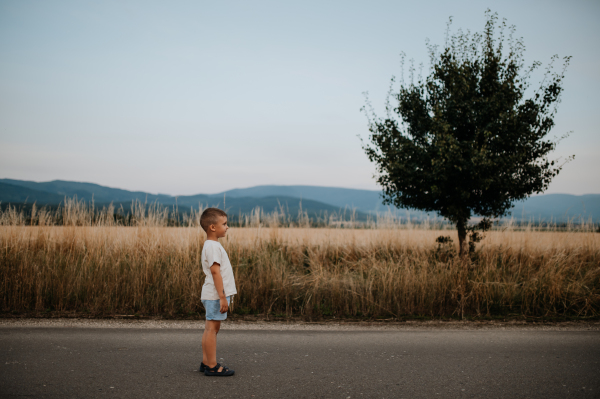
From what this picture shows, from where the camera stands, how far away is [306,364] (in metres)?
4.09

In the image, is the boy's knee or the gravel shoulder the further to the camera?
the gravel shoulder

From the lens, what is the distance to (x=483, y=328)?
5.82 meters

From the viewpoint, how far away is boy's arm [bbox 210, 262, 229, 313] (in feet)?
11.6

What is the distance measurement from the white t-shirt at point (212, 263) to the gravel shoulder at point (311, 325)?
2.23 meters

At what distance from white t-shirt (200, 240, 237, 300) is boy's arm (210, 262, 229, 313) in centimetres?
5

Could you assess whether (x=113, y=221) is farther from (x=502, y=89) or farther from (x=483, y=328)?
(x=502, y=89)

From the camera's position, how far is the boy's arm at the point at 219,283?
354 cm

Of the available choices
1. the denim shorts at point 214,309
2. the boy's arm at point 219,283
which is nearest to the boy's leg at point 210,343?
the denim shorts at point 214,309

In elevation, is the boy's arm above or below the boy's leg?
above

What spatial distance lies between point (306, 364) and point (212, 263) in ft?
5.07

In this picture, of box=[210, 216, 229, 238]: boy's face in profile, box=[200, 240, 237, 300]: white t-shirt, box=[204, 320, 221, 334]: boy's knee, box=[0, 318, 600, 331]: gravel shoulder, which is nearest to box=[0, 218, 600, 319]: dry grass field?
box=[0, 318, 600, 331]: gravel shoulder

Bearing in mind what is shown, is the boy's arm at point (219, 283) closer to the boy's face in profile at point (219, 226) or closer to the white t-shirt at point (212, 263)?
the white t-shirt at point (212, 263)

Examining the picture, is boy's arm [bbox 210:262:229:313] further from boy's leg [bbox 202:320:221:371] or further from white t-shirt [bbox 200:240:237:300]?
boy's leg [bbox 202:320:221:371]

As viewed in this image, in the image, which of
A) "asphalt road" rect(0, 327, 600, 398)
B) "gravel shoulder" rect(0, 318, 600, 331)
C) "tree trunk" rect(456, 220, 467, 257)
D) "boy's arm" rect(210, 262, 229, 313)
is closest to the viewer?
"asphalt road" rect(0, 327, 600, 398)
